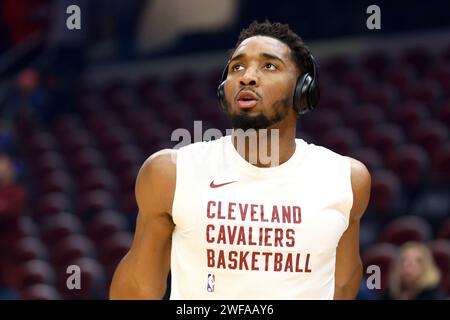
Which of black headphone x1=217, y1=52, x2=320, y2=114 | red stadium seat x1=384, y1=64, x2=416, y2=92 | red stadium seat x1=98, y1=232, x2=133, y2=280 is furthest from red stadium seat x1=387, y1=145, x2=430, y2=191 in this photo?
black headphone x1=217, y1=52, x2=320, y2=114

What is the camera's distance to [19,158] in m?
9.17

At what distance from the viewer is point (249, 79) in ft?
7.49

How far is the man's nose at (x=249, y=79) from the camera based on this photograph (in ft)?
7.49

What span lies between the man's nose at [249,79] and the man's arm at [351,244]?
376mm

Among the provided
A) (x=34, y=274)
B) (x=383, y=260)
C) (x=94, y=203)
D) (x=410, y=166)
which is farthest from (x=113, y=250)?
(x=410, y=166)

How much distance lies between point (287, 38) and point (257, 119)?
259mm

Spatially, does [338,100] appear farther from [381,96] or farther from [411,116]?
[411,116]

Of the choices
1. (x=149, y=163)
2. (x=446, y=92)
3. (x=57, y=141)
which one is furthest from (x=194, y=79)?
(x=149, y=163)

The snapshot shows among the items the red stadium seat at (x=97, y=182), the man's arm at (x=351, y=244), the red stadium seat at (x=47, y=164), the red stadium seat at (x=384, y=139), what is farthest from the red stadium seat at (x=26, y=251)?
the man's arm at (x=351, y=244)

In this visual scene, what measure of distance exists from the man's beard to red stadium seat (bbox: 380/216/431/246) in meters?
3.49

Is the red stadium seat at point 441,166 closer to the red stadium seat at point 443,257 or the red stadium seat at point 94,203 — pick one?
the red stadium seat at point 443,257
